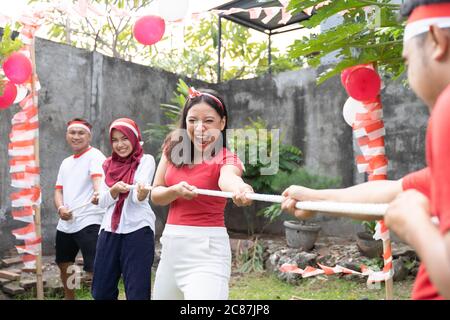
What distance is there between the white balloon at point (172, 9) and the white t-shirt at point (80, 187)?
1.65 m

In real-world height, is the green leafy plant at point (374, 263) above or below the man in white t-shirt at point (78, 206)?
below

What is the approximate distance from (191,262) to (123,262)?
97 cm

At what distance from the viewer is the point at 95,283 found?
300 cm

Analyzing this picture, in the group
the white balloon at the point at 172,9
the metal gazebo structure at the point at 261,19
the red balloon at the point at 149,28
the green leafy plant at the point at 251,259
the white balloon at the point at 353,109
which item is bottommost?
the green leafy plant at the point at 251,259

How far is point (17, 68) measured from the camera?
396 centimetres

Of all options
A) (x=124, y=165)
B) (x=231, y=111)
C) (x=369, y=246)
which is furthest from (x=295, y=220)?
(x=124, y=165)

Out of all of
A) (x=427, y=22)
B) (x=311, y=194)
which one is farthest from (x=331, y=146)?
(x=427, y=22)

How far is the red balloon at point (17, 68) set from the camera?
390 centimetres

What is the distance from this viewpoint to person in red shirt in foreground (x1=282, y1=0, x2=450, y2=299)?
873 mm

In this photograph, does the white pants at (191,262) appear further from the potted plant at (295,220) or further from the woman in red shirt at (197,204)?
the potted plant at (295,220)

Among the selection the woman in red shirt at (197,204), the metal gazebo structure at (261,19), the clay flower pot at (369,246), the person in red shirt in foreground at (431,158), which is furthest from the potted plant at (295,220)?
the person in red shirt in foreground at (431,158)

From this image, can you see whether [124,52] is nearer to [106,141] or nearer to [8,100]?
[106,141]

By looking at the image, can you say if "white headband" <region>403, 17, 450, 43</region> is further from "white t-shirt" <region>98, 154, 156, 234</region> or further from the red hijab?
the red hijab

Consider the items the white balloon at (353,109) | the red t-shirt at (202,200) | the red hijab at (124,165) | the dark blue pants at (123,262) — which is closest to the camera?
the red t-shirt at (202,200)
